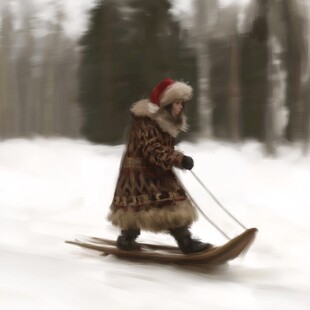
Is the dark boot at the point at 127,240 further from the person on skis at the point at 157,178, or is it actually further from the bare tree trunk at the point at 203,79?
the bare tree trunk at the point at 203,79

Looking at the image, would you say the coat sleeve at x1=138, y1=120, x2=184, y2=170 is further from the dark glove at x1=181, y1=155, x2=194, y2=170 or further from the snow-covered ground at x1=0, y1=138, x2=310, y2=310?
the snow-covered ground at x1=0, y1=138, x2=310, y2=310

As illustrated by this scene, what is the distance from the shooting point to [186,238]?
1.53 metres

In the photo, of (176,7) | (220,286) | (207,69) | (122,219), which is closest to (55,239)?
(122,219)

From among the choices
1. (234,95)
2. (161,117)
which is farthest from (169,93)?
(234,95)

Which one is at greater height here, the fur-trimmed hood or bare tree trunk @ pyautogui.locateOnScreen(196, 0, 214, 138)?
bare tree trunk @ pyautogui.locateOnScreen(196, 0, 214, 138)

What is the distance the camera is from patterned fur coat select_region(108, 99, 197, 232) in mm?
1500

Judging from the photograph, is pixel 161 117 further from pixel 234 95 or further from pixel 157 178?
pixel 234 95

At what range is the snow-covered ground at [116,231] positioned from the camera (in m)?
1.26

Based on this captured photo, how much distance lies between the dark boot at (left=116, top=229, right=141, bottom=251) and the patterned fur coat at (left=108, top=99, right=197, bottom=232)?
37 mm

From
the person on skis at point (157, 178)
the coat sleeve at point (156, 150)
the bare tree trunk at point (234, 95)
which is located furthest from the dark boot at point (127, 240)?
the bare tree trunk at point (234, 95)

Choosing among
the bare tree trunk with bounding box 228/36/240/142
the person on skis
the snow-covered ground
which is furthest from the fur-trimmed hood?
the bare tree trunk with bounding box 228/36/240/142

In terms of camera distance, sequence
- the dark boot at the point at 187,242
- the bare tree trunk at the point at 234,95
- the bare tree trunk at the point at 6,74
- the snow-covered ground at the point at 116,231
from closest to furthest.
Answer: the snow-covered ground at the point at 116,231 < the dark boot at the point at 187,242 < the bare tree trunk at the point at 234,95 < the bare tree trunk at the point at 6,74

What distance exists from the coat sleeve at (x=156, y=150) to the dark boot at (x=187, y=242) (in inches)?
8.1

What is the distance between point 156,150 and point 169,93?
6.8 inches
